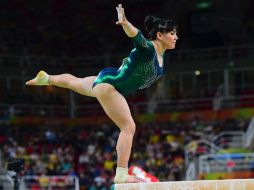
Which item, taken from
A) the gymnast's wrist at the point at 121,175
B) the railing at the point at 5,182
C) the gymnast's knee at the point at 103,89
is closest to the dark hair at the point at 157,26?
the gymnast's knee at the point at 103,89

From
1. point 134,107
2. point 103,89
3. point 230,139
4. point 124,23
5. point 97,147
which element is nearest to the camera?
point 124,23

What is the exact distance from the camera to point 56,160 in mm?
22469

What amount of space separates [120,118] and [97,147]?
15.2 meters

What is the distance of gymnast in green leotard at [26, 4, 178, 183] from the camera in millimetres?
8193

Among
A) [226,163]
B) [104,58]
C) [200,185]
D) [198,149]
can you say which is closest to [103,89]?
[200,185]

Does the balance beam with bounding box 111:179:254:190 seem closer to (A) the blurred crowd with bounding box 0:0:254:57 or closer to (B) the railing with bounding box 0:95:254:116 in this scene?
(B) the railing with bounding box 0:95:254:116

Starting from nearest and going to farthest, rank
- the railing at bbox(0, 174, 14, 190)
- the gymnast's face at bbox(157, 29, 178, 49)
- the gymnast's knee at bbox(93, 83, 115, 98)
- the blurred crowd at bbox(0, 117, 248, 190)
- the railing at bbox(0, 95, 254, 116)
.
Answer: the gymnast's knee at bbox(93, 83, 115, 98), the gymnast's face at bbox(157, 29, 178, 49), the railing at bbox(0, 174, 14, 190), the blurred crowd at bbox(0, 117, 248, 190), the railing at bbox(0, 95, 254, 116)

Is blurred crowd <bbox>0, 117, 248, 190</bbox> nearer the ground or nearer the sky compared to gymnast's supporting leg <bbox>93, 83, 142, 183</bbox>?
nearer the sky

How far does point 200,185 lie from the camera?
738cm

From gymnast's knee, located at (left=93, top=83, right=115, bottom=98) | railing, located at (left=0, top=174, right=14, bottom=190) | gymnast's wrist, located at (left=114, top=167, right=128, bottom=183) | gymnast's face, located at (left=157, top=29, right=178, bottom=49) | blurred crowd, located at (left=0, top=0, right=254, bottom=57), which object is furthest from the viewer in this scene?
blurred crowd, located at (left=0, top=0, right=254, bottom=57)

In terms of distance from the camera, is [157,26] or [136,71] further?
[157,26]

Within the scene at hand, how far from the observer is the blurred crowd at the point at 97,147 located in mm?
20859

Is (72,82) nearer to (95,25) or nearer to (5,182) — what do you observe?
(5,182)

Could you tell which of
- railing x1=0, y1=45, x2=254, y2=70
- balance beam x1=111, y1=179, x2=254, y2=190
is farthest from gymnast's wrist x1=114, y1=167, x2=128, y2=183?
railing x1=0, y1=45, x2=254, y2=70
